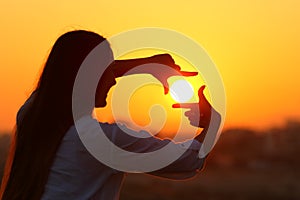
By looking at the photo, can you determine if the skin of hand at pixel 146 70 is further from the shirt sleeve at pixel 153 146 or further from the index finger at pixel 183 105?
the shirt sleeve at pixel 153 146

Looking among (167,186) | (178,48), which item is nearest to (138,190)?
(167,186)

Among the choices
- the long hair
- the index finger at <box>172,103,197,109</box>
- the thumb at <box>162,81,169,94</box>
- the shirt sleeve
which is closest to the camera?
the shirt sleeve

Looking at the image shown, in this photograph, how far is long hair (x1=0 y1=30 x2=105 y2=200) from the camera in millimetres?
4363

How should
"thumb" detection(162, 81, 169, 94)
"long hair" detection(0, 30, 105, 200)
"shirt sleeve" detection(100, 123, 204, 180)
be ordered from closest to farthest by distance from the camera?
"shirt sleeve" detection(100, 123, 204, 180), "long hair" detection(0, 30, 105, 200), "thumb" detection(162, 81, 169, 94)

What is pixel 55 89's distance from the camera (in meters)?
4.39

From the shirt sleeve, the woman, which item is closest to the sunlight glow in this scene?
the woman

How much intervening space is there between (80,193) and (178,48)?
2.97 ft

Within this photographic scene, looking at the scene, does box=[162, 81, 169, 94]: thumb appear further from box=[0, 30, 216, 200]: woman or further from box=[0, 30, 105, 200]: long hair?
box=[0, 30, 105, 200]: long hair

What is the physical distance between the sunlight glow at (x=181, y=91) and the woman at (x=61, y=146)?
0.24m

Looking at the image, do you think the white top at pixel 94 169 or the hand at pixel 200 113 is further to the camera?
the hand at pixel 200 113

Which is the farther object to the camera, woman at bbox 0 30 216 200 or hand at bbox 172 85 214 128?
hand at bbox 172 85 214 128

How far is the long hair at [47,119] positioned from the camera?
4.36 meters

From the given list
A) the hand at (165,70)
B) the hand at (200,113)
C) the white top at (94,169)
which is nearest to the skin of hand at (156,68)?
the hand at (165,70)

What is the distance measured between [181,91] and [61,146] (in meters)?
0.59
